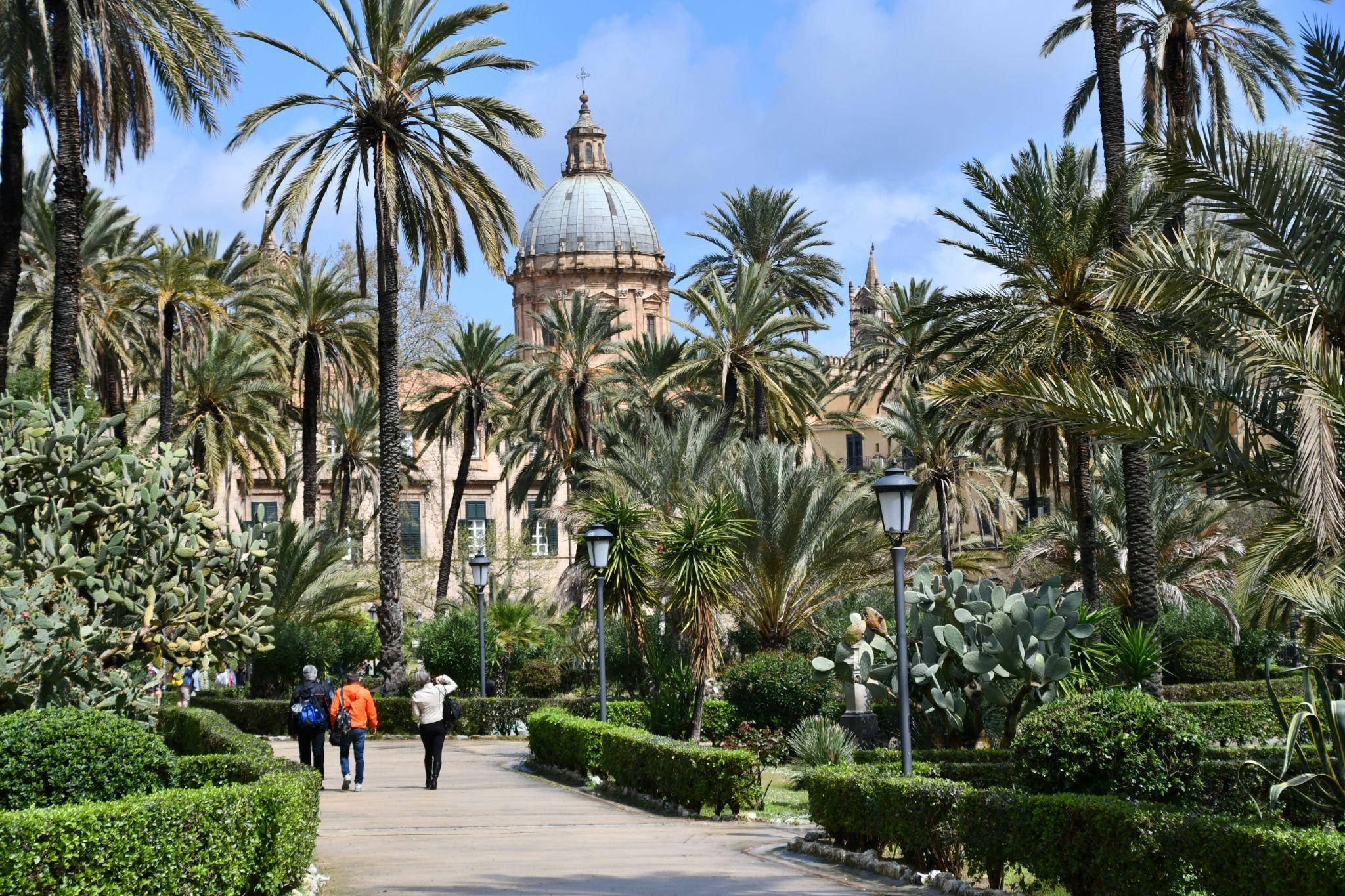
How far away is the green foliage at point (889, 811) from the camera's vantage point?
10.2 meters

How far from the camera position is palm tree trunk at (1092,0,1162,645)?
18.8 meters

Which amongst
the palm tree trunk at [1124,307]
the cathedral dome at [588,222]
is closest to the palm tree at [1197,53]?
the palm tree trunk at [1124,307]

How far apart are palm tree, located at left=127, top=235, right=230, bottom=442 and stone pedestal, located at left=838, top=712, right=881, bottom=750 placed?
16.3 metres

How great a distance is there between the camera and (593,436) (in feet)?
143

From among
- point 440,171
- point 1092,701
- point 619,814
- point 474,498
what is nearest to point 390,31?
point 440,171

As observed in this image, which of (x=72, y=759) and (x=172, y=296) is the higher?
(x=172, y=296)

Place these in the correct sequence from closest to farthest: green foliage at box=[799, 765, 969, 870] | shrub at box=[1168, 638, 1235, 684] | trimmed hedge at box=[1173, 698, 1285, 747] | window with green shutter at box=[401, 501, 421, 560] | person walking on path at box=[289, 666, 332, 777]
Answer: green foliage at box=[799, 765, 969, 870], person walking on path at box=[289, 666, 332, 777], trimmed hedge at box=[1173, 698, 1285, 747], shrub at box=[1168, 638, 1235, 684], window with green shutter at box=[401, 501, 421, 560]

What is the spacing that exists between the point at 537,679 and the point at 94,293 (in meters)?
12.0

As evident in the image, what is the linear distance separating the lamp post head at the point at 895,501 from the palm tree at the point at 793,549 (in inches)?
454

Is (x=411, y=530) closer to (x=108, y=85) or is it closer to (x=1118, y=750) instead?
(x=108, y=85)

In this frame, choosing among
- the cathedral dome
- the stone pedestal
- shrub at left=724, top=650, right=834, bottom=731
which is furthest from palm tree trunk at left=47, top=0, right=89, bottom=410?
the cathedral dome

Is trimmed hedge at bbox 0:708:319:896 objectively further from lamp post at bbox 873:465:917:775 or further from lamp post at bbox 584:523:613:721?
lamp post at bbox 584:523:613:721

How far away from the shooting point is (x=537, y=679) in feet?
103

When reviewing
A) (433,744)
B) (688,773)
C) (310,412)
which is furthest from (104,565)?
(310,412)
